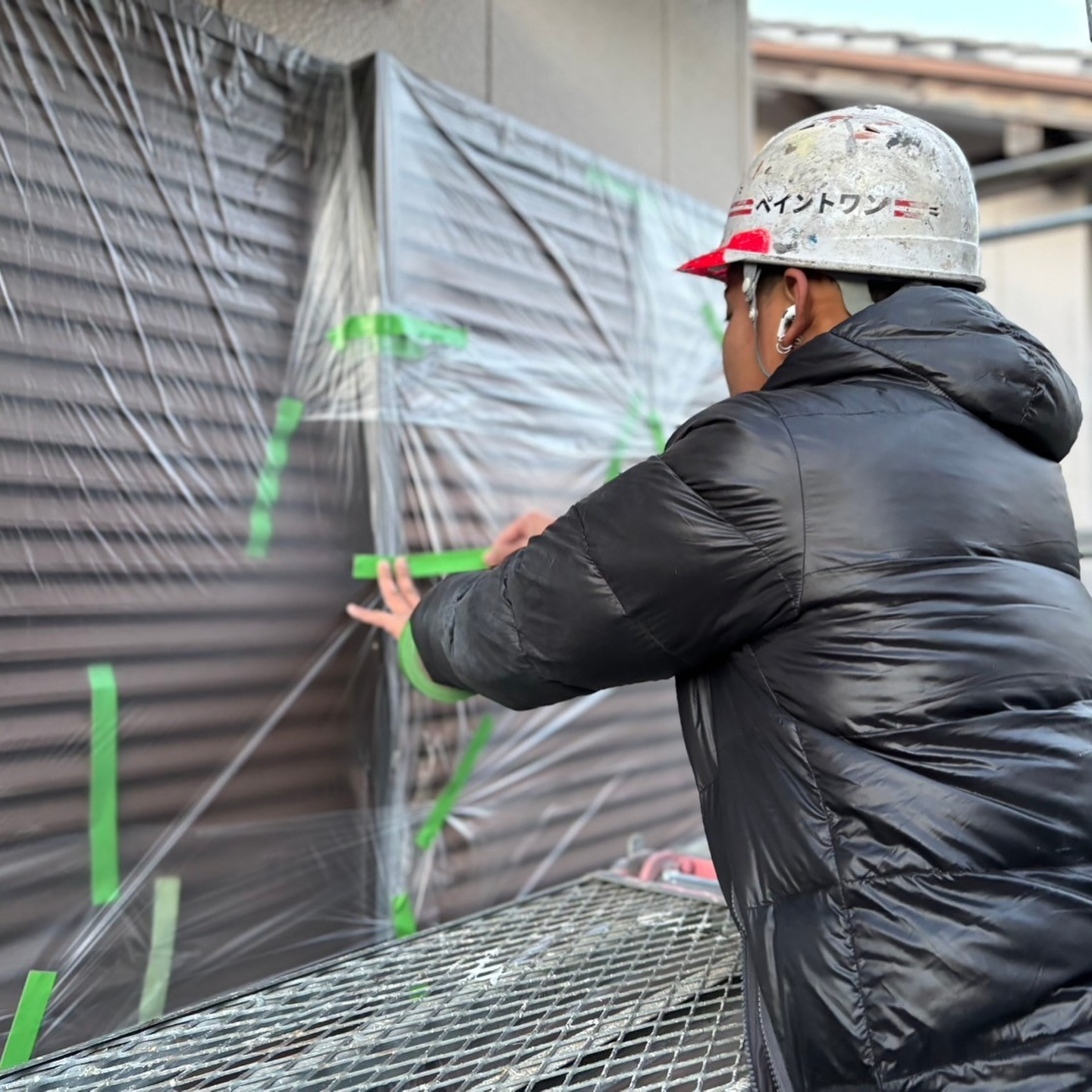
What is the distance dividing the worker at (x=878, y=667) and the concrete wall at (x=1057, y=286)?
6.78 metres

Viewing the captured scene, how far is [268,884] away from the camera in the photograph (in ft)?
7.89

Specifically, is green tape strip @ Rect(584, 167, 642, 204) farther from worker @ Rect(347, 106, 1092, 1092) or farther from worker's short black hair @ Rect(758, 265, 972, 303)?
worker @ Rect(347, 106, 1092, 1092)

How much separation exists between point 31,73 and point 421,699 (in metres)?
1.59

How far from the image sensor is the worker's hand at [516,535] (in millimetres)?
2258

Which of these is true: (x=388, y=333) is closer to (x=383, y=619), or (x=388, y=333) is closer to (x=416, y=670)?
(x=383, y=619)

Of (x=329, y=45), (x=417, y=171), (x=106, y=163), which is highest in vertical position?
(x=329, y=45)

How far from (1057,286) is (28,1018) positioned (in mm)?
7917

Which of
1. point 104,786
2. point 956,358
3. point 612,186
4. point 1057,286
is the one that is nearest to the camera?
point 956,358

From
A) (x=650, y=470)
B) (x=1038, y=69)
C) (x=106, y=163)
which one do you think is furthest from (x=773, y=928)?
(x=1038, y=69)

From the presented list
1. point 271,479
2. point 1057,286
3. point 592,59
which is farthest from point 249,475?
point 1057,286

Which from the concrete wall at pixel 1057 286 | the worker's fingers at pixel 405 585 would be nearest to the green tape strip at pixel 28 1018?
the worker's fingers at pixel 405 585

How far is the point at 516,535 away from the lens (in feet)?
7.66

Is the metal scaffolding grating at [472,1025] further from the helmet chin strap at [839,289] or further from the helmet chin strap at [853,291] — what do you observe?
the helmet chin strap at [853,291]

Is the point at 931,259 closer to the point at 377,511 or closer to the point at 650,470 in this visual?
the point at 650,470
